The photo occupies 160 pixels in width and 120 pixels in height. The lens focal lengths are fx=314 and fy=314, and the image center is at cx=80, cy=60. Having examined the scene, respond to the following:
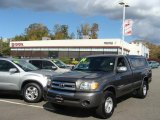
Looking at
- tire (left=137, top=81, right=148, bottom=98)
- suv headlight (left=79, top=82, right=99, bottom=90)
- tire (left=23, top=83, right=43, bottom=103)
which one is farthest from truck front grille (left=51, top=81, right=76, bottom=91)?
tire (left=137, top=81, right=148, bottom=98)

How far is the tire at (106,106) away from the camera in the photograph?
873cm

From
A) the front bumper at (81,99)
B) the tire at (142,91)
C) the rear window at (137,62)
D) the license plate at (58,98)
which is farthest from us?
the tire at (142,91)

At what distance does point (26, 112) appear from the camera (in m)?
9.61

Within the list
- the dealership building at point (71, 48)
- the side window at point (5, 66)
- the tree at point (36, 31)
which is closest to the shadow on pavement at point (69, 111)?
the side window at point (5, 66)

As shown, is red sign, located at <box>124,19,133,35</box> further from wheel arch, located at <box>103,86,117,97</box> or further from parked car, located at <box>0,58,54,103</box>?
wheel arch, located at <box>103,86,117,97</box>

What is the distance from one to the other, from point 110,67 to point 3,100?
14.5 feet

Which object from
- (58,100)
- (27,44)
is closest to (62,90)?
(58,100)

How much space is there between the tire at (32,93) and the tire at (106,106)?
299cm

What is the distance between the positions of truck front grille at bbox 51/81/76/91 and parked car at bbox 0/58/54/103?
2.01 metres

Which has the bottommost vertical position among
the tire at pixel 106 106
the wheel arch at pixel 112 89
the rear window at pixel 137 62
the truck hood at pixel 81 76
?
the tire at pixel 106 106

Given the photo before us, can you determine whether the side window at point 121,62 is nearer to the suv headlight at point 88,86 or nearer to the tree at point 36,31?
the suv headlight at point 88,86

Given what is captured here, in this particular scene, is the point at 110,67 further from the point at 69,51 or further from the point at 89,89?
the point at 69,51

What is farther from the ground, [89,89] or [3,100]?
[89,89]

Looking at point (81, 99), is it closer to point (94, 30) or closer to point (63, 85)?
point (63, 85)
